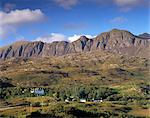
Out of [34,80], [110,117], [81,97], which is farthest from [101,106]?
[34,80]

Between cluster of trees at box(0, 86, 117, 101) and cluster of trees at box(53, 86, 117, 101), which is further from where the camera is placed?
cluster of trees at box(53, 86, 117, 101)

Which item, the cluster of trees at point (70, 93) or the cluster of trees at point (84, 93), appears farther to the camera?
the cluster of trees at point (84, 93)

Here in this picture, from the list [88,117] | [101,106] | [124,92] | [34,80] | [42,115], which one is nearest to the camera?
[42,115]

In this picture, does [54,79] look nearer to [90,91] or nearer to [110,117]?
[90,91]

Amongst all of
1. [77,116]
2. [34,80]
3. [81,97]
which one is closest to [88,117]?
[77,116]

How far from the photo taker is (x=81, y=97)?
13775 centimetres

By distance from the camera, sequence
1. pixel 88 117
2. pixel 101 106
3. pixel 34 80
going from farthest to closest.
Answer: pixel 34 80 < pixel 101 106 < pixel 88 117

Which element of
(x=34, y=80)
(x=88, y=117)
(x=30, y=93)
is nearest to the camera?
(x=88, y=117)

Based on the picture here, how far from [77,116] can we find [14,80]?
116626mm

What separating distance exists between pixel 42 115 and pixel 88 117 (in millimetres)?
11105

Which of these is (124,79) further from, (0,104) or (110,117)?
(110,117)

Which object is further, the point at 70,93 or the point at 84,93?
the point at 84,93

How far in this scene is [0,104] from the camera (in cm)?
10869

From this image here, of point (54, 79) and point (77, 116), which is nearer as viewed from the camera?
point (77, 116)
